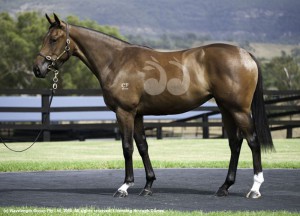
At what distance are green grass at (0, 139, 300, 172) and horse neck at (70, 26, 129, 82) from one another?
13.1 feet

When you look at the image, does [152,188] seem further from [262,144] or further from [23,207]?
[23,207]

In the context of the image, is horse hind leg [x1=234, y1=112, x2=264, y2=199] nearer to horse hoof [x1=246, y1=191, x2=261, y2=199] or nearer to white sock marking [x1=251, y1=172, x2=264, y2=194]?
white sock marking [x1=251, y1=172, x2=264, y2=194]

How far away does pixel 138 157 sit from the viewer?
15.6 meters

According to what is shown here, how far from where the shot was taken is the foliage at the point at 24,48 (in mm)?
71150

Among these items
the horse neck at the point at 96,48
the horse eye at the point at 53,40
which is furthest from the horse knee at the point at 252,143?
the horse eye at the point at 53,40

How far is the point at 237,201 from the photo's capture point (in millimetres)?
8500

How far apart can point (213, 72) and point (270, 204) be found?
6.38 ft

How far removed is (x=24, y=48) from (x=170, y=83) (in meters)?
67.6

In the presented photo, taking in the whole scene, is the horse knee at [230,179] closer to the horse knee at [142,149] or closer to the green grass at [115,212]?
the horse knee at [142,149]

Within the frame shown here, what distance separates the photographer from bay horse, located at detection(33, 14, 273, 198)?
352 inches

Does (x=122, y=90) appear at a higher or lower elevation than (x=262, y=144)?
higher

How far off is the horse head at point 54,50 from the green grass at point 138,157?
395 cm

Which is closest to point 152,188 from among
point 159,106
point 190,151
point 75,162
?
point 159,106

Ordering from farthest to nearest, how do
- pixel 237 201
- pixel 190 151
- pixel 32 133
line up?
pixel 32 133, pixel 190 151, pixel 237 201
